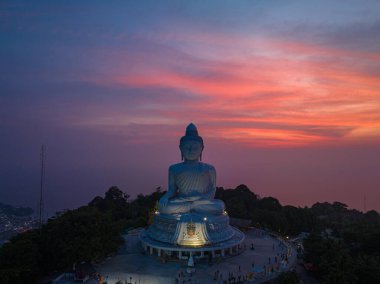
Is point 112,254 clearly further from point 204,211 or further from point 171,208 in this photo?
point 204,211

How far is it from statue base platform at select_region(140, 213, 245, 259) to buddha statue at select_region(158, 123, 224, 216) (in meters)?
0.67

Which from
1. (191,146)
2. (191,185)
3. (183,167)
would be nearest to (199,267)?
(191,185)

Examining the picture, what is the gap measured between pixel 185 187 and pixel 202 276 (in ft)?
23.0

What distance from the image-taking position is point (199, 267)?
69.4 ft

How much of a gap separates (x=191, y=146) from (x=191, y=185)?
2.78m

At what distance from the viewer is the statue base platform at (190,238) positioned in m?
22.3

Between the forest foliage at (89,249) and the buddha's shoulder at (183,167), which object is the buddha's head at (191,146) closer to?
the buddha's shoulder at (183,167)

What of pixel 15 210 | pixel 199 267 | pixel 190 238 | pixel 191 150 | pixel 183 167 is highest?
pixel 191 150

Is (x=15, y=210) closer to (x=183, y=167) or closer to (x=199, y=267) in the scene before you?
(x=183, y=167)

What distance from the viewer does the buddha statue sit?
24062 mm

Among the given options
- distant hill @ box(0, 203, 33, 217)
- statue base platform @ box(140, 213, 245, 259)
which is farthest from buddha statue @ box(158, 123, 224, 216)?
distant hill @ box(0, 203, 33, 217)

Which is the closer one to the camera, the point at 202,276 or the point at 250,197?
the point at 202,276

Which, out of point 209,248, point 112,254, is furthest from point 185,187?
point 112,254

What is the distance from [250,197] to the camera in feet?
135
